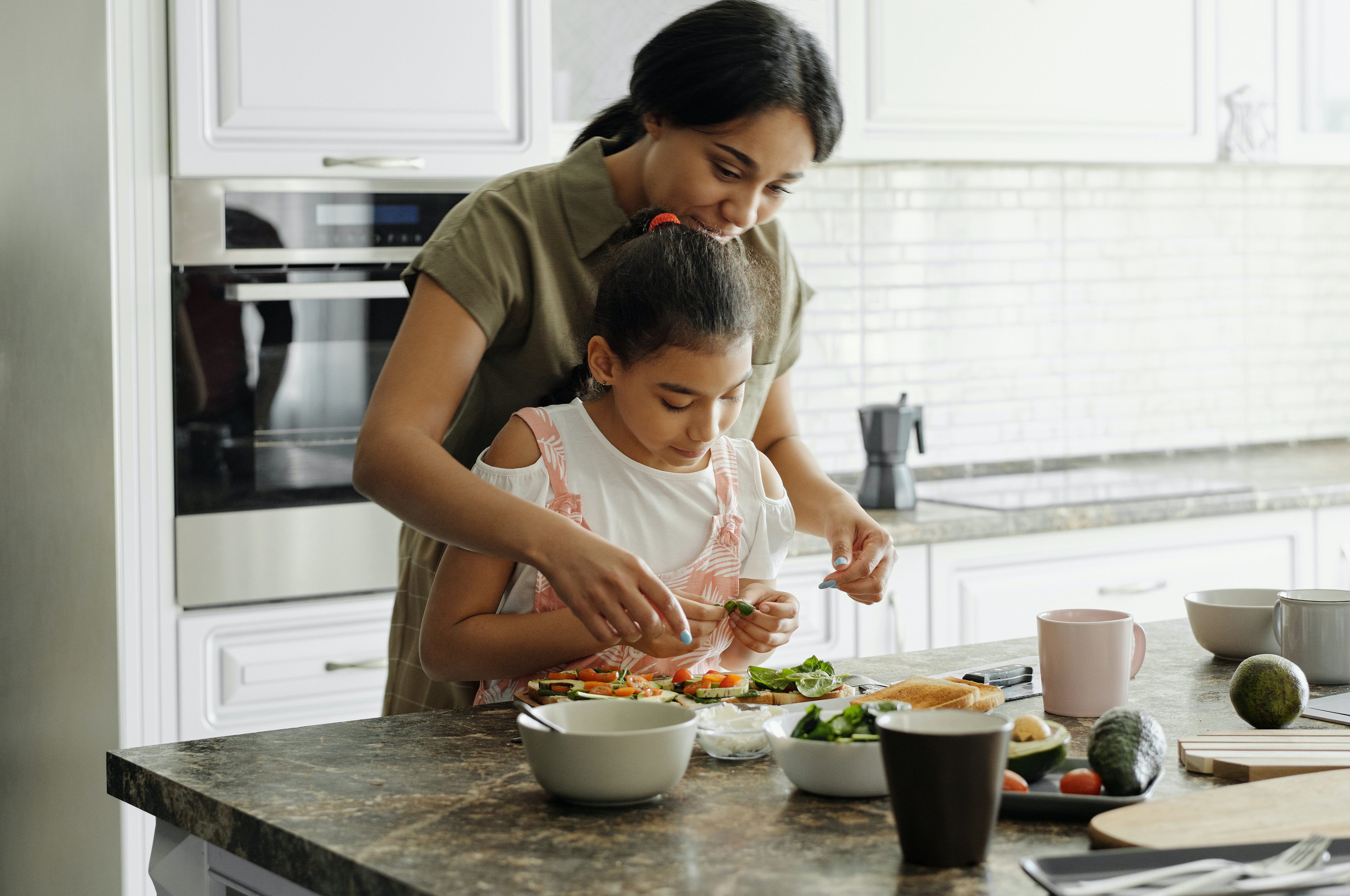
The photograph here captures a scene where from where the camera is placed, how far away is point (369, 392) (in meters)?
2.69

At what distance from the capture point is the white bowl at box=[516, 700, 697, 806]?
3.33 feet

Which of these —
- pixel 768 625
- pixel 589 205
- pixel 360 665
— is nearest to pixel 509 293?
pixel 589 205

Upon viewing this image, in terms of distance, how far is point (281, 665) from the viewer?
2570 mm

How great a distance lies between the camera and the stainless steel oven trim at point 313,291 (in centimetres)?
253

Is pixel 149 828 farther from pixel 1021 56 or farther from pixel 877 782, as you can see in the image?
pixel 1021 56

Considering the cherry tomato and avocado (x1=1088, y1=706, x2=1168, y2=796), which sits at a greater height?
avocado (x1=1088, y1=706, x2=1168, y2=796)

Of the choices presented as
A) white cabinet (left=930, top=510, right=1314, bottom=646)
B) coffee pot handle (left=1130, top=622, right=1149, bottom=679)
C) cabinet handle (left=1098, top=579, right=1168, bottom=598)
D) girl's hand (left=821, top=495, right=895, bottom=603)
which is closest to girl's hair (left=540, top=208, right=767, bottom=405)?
girl's hand (left=821, top=495, right=895, bottom=603)

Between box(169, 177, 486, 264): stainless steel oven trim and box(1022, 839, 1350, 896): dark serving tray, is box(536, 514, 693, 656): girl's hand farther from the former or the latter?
box(169, 177, 486, 264): stainless steel oven trim

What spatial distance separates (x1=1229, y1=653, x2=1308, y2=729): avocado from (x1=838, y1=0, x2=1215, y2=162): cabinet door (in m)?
1.96

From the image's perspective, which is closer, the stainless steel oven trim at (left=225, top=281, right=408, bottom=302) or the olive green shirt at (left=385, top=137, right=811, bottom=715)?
the olive green shirt at (left=385, top=137, right=811, bottom=715)

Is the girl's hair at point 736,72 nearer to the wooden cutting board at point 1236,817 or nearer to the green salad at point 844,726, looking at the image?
the green salad at point 844,726

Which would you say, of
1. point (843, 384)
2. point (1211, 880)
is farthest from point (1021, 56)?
point (1211, 880)

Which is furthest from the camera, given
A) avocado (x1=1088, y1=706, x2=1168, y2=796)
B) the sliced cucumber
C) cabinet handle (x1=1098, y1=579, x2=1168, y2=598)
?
cabinet handle (x1=1098, y1=579, x2=1168, y2=598)

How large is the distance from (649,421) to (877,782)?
57 cm
